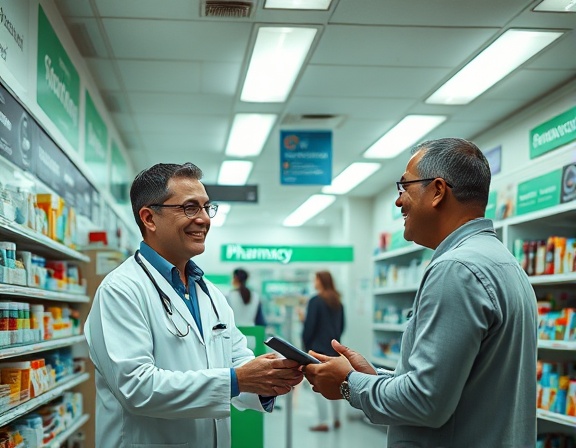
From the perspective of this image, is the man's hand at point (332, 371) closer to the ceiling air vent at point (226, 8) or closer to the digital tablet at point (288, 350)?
the digital tablet at point (288, 350)

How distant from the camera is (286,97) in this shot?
22.4 feet

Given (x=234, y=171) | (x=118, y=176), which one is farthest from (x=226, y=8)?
(x=234, y=171)

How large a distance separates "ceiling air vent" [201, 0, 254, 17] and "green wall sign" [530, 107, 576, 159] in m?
3.00

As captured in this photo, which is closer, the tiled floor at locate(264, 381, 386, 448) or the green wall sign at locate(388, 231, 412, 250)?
the tiled floor at locate(264, 381, 386, 448)

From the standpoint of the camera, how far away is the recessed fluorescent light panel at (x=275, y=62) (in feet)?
17.3

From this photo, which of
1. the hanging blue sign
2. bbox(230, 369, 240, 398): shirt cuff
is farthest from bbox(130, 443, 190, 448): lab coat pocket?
the hanging blue sign

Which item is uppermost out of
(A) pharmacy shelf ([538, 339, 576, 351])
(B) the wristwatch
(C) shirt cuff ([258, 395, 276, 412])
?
(B) the wristwatch

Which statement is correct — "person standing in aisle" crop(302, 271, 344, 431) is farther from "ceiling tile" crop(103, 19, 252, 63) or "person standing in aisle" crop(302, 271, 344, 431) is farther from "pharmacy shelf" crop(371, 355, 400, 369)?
"ceiling tile" crop(103, 19, 252, 63)

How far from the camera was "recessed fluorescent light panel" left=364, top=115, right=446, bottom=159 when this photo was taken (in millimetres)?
7645

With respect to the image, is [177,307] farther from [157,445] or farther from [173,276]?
[157,445]

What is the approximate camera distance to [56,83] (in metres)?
4.89

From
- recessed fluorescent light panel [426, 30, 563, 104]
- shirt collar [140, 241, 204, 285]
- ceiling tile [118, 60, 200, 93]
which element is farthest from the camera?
ceiling tile [118, 60, 200, 93]

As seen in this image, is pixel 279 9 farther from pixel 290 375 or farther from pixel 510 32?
pixel 290 375

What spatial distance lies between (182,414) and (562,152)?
4983 millimetres
